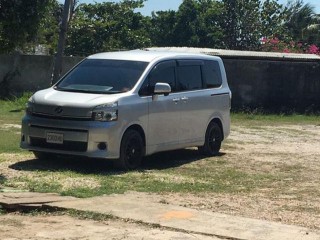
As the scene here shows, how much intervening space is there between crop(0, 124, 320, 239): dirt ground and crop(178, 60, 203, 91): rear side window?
145cm

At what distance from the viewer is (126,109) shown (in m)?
11.4

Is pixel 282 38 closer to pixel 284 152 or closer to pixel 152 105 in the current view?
pixel 284 152

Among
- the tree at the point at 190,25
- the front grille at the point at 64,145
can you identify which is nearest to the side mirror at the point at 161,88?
the front grille at the point at 64,145

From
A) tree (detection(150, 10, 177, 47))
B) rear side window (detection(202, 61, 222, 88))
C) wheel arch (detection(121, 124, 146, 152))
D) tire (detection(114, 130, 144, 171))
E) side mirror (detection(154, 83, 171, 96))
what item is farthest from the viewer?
tree (detection(150, 10, 177, 47))

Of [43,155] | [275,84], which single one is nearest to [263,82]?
[275,84]

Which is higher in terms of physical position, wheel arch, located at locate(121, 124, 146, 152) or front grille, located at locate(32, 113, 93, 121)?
front grille, located at locate(32, 113, 93, 121)

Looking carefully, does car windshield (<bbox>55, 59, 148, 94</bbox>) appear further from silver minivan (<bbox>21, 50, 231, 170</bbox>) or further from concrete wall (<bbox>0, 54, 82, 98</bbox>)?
concrete wall (<bbox>0, 54, 82, 98</bbox>)

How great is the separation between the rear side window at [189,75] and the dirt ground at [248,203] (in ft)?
4.75

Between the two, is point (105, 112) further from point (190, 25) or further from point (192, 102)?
point (190, 25)

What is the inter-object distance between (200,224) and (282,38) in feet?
117

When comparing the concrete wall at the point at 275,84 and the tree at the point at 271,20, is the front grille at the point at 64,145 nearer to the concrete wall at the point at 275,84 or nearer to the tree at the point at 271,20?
the concrete wall at the point at 275,84

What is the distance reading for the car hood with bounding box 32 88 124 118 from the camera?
11133 mm

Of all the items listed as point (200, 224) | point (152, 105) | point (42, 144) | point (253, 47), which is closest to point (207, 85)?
point (152, 105)

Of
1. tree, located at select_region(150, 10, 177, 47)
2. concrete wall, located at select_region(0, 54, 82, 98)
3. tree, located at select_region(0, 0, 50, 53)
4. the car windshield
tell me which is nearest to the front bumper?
the car windshield
